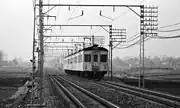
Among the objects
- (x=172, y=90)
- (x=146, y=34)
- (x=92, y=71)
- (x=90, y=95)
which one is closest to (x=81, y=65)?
A: (x=92, y=71)

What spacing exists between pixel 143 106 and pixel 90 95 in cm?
489

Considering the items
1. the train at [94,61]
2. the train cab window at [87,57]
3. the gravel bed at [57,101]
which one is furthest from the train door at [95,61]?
the gravel bed at [57,101]

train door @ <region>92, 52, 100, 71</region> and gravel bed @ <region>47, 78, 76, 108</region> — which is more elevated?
train door @ <region>92, 52, 100, 71</region>

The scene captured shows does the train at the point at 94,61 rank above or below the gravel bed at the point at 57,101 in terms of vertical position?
above

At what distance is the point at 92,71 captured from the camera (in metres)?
28.8

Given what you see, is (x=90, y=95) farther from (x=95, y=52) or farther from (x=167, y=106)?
(x=95, y=52)

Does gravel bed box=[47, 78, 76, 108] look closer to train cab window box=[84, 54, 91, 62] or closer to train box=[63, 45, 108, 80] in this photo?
Answer: train box=[63, 45, 108, 80]

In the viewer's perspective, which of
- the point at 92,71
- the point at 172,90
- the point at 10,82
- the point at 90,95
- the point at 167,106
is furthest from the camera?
the point at 10,82

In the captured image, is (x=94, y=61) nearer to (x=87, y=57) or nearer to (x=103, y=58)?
(x=87, y=57)

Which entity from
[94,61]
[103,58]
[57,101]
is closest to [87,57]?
[94,61]

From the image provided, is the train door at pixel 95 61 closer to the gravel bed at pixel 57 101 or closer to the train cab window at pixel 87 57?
the train cab window at pixel 87 57

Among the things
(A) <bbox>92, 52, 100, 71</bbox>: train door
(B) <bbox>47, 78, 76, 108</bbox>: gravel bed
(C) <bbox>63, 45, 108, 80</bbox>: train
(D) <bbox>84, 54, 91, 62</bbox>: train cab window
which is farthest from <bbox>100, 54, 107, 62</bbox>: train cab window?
(B) <bbox>47, 78, 76, 108</bbox>: gravel bed

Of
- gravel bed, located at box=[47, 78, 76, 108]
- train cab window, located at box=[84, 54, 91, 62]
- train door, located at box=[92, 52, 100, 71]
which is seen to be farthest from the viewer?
train cab window, located at box=[84, 54, 91, 62]

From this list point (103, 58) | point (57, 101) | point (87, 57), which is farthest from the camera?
point (103, 58)
